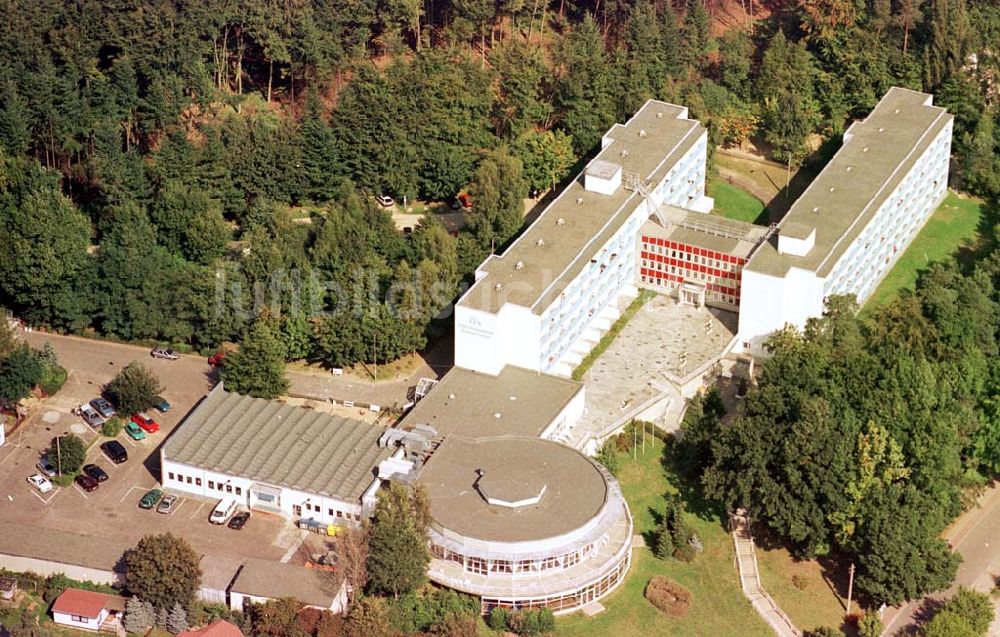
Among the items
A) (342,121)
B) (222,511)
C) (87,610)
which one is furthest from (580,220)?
(87,610)

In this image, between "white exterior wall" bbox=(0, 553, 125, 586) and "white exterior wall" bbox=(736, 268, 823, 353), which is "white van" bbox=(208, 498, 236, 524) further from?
"white exterior wall" bbox=(736, 268, 823, 353)

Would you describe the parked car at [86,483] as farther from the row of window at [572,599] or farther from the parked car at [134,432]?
the row of window at [572,599]

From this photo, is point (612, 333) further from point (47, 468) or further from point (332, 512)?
point (47, 468)

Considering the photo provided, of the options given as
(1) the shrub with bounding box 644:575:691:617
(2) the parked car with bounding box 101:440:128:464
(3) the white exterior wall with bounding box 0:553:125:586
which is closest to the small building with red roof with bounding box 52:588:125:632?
(3) the white exterior wall with bounding box 0:553:125:586

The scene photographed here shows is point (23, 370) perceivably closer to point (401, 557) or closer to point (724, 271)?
point (401, 557)

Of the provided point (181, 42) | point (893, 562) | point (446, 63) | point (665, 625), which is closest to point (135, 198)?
point (181, 42)

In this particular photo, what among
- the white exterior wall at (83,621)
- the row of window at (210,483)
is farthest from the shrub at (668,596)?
the white exterior wall at (83,621)
